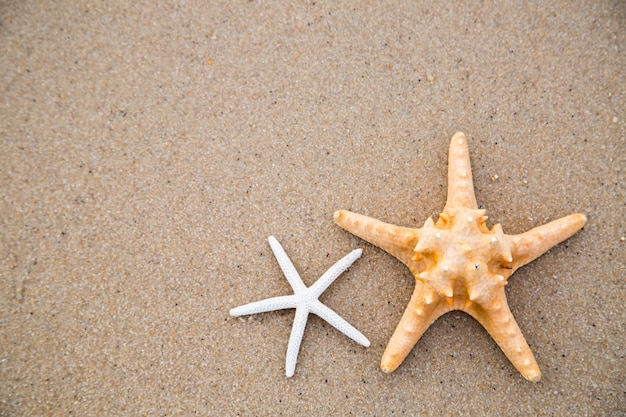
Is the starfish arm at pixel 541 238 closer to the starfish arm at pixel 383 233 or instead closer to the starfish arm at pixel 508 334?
A: the starfish arm at pixel 508 334

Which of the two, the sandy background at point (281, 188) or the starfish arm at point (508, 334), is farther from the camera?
the sandy background at point (281, 188)

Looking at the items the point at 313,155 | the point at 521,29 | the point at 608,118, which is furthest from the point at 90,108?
the point at 608,118

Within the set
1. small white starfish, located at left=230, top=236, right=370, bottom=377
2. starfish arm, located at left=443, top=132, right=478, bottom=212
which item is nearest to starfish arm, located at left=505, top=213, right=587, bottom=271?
starfish arm, located at left=443, top=132, right=478, bottom=212

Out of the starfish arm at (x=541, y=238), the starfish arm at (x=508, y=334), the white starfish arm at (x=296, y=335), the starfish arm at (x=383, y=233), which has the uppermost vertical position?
the starfish arm at (x=541, y=238)

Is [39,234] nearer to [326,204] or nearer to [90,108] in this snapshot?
[90,108]

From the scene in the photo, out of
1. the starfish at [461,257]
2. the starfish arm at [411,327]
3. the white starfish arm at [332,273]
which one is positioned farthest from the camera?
the white starfish arm at [332,273]

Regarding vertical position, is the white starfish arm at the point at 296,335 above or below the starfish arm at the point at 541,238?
below

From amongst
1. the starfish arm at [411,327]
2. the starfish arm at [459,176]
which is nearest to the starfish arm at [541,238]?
the starfish arm at [459,176]
